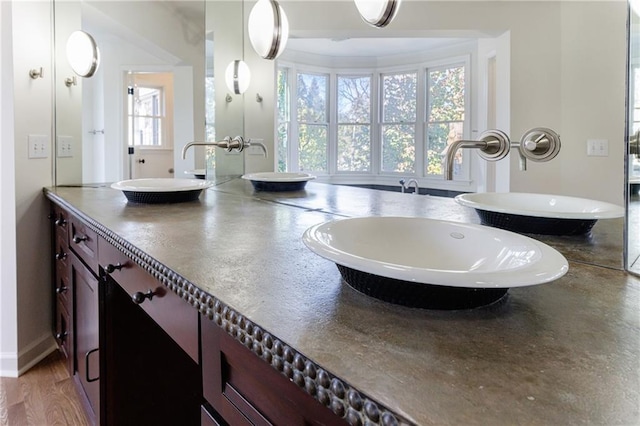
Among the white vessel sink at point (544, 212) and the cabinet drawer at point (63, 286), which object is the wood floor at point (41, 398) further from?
the white vessel sink at point (544, 212)

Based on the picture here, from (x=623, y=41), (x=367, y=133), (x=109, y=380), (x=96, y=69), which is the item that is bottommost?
(x=109, y=380)

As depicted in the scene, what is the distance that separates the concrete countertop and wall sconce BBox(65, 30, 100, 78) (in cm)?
190

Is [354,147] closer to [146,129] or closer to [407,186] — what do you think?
[407,186]

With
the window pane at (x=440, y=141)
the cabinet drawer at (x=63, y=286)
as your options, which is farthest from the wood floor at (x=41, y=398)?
the window pane at (x=440, y=141)

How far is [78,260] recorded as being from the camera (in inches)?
66.2

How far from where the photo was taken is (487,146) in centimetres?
118

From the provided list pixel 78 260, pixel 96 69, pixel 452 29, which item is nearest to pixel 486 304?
pixel 452 29

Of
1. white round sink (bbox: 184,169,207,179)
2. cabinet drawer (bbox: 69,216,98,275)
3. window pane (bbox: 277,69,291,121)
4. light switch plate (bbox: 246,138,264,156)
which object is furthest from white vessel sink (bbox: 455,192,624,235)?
white round sink (bbox: 184,169,207,179)

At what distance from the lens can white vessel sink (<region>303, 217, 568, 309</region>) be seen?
52cm

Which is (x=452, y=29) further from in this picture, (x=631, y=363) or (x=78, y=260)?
(x=78, y=260)

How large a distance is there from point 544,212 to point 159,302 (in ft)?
2.93

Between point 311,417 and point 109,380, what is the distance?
1.16 m

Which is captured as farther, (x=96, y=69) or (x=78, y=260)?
(x=96, y=69)

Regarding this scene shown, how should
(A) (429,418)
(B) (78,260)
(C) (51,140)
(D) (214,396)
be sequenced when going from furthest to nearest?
(C) (51,140), (B) (78,260), (D) (214,396), (A) (429,418)
